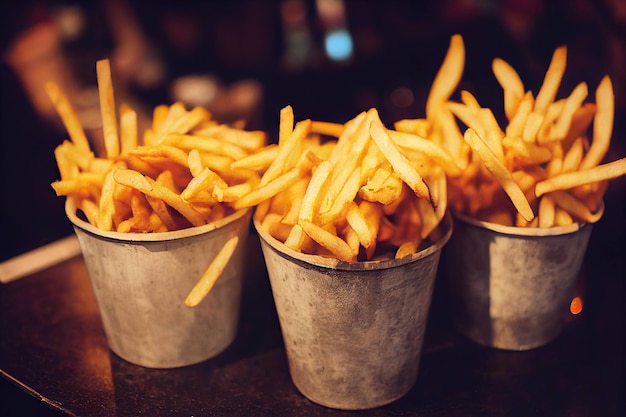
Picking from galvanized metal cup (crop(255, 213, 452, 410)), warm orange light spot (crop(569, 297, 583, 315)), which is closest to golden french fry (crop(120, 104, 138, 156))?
galvanized metal cup (crop(255, 213, 452, 410))

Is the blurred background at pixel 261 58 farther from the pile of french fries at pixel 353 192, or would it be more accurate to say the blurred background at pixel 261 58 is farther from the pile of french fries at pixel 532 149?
the pile of french fries at pixel 353 192

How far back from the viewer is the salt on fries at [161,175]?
1302mm

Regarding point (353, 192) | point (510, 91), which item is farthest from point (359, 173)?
point (510, 91)

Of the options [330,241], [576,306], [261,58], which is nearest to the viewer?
[330,241]

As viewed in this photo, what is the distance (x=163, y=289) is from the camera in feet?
4.70

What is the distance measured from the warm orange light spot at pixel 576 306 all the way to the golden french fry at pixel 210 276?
100cm

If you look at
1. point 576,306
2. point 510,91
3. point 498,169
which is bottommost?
point 576,306

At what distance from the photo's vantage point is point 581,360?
151 centimetres

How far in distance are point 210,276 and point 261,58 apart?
14.1ft

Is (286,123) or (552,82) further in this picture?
(552,82)

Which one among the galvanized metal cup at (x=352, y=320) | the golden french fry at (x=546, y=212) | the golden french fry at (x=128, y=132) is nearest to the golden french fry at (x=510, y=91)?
the golden french fry at (x=546, y=212)

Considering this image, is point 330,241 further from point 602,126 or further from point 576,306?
point 576,306

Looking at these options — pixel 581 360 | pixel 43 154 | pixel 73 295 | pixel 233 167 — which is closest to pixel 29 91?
pixel 43 154

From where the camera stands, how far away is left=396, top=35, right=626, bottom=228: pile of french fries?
4.45 ft
